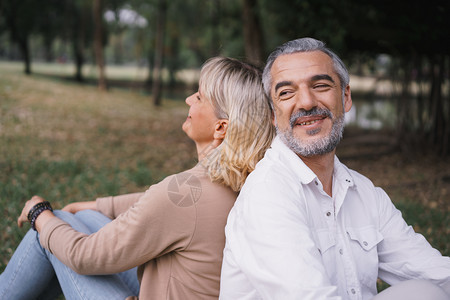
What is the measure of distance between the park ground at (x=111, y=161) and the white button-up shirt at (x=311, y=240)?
2118 millimetres

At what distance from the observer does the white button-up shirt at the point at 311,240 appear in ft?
4.92

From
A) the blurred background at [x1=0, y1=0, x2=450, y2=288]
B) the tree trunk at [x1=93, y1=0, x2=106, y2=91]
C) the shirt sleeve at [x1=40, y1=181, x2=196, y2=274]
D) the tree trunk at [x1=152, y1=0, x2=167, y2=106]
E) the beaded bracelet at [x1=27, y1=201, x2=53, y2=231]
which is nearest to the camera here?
the shirt sleeve at [x1=40, y1=181, x2=196, y2=274]

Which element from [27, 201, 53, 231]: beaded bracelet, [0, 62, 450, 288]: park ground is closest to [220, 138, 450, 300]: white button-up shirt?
[27, 201, 53, 231]: beaded bracelet

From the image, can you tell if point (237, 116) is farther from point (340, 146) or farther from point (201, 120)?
point (340, 146)

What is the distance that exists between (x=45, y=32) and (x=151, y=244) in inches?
1192

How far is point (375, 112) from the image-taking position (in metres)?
19.4

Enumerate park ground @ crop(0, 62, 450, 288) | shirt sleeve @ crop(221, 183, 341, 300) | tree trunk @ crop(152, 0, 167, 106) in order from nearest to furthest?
shirt sleeve @ crop(221, 183, 341, 300), park ground @ crop(0, 62, 450, 288), tree trunk @ crop(152, 0, 167, 106)

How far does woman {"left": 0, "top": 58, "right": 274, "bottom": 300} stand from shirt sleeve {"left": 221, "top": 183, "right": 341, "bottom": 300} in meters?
0.16

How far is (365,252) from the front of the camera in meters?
1.85

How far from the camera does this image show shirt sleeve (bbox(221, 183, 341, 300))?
57.6 inches

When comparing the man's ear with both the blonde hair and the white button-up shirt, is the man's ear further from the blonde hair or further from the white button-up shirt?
the white button-up shirt

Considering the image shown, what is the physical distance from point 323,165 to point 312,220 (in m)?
0.33

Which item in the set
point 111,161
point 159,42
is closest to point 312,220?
point 111,161

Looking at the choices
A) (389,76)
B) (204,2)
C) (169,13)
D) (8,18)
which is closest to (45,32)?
(8,18)
